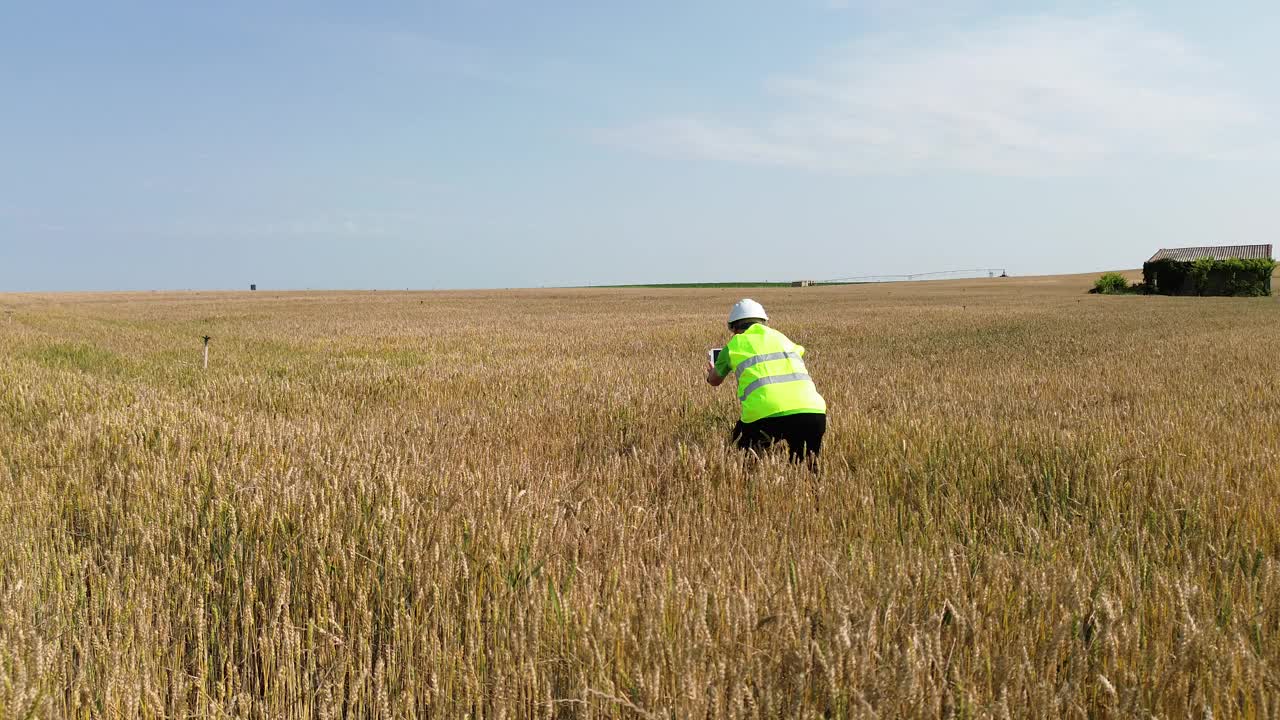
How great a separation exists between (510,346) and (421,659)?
12.3 m

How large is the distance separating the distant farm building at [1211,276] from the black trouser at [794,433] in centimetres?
4873

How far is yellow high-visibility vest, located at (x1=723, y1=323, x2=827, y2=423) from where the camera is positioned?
4980 millimetres

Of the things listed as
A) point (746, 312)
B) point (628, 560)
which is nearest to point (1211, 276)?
point (746, 312)

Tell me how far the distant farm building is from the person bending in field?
48.8 m

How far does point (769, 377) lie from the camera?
5027 mm

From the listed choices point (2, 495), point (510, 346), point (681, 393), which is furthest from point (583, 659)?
point (510, 346)

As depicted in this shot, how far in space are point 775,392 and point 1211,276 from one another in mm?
49997

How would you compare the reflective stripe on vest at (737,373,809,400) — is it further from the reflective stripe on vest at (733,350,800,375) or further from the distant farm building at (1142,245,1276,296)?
the distant farm building at (1142,245,1276,296)

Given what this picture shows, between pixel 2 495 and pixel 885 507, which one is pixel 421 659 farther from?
pixel 2 495

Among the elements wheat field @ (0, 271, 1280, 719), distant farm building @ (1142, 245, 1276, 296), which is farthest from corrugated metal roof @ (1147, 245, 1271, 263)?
wheat field @ (0, 271, 1280, 719)

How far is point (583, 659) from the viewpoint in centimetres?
221

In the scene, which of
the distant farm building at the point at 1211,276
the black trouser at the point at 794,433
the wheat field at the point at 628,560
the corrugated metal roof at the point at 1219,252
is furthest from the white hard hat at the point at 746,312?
the corrugated metal roof at the point at 1219,252

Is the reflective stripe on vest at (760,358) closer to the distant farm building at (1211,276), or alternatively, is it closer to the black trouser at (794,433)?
the black trouser at (794,433)

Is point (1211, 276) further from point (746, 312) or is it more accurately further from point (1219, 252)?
point (746, 312)
